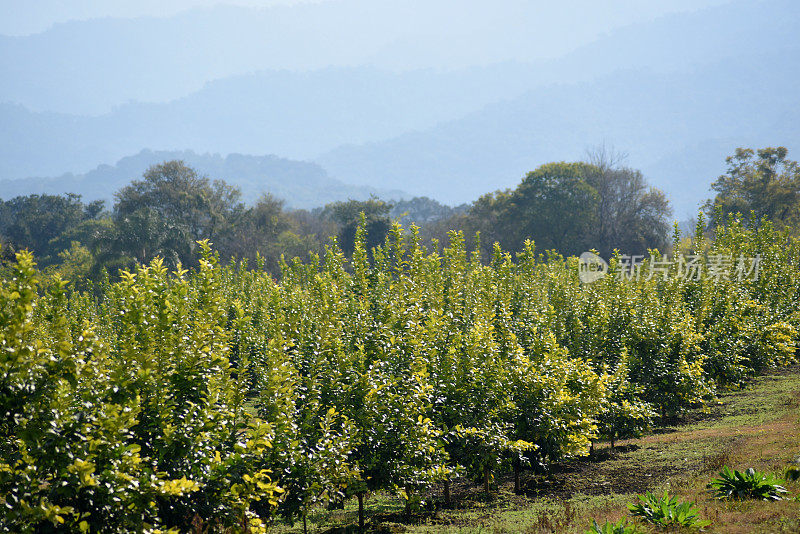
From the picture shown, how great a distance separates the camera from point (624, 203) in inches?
2331

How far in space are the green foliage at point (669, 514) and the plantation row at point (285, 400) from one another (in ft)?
7.88

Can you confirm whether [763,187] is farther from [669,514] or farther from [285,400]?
[285,400]

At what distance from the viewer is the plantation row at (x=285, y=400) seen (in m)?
5.80

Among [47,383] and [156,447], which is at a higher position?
[47,383]

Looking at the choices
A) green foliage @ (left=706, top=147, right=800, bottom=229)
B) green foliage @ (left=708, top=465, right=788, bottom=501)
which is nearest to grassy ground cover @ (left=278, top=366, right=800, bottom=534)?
green foliage @ (left=708, top=465, right=788, bottom=501)

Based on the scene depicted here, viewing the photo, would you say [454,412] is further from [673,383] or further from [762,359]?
[762,359]

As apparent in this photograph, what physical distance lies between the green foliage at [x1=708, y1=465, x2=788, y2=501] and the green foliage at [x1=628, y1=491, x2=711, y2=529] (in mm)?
737

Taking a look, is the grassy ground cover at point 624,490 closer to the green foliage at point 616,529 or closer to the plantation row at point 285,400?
the green foliage at point 616,529

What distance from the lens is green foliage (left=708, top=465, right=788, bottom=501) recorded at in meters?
7.91

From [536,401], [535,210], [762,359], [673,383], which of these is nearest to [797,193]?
[535,210]

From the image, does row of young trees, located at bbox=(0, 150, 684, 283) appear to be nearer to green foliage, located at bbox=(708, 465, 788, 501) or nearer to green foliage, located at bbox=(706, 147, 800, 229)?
green foliage, located at bbox=(706, 147, 800, 229)

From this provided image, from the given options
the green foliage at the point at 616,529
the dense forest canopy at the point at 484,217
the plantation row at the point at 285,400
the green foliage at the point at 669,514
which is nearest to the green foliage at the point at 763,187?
the dense forest canopy at the point at 484,217

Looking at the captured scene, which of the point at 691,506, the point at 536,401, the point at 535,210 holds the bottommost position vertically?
the point at 691,506

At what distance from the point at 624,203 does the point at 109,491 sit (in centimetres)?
5985
